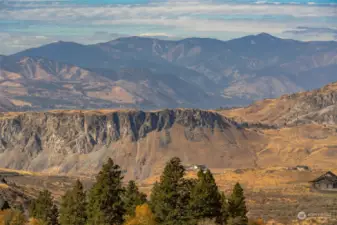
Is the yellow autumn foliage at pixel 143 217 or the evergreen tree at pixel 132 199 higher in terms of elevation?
the evergreen tree at pixel 132 199

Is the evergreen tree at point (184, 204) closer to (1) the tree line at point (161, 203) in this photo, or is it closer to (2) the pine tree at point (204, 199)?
(1) the tree line at point (161, 203)

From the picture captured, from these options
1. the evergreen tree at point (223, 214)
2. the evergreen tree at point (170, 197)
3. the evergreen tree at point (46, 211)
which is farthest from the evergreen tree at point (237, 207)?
the evergreen tree at point (46, 211)

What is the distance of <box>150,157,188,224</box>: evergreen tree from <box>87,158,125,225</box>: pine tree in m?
4.72

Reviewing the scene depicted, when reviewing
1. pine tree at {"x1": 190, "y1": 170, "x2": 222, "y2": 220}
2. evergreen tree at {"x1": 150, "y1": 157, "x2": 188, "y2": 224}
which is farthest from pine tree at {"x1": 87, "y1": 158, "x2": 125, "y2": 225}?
pine tree at {"x1": 190, "y1": 170, "x2": 222, "y2": 220}

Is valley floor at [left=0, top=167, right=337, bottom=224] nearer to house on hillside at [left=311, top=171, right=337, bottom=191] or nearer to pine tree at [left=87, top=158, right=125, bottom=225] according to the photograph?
house on hillside at [left=311, top=171, right=337, bottom=191]

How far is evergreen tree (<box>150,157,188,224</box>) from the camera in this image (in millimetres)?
56531

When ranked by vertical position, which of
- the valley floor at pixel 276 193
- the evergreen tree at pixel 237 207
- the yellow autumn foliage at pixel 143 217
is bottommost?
the yellow autumn foliage at pixel 143 217

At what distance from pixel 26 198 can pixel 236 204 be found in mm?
65019

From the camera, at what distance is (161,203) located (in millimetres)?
56812

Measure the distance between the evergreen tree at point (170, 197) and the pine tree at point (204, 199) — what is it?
865 millimetres

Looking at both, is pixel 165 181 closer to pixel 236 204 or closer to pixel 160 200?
pixel 160 200

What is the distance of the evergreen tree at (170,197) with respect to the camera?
56531 mm

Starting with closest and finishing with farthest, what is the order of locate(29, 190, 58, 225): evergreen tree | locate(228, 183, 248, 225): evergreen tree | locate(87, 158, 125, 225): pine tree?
locate(87, 158, 125, 225): pine tree → locate(228, 183, 248, 225): evergreen tree → locate(29, 190, 58, 225): evergreen tree

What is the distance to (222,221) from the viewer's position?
60.8m
